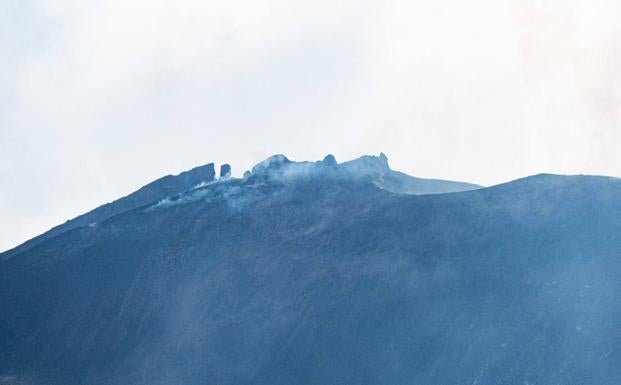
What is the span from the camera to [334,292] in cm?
17212

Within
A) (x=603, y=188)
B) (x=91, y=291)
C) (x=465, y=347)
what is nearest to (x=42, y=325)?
(x=91, y=291)

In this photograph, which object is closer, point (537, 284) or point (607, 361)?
point (607, 361)

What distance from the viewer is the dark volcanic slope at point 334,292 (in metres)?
153

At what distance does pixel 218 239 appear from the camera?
192 m

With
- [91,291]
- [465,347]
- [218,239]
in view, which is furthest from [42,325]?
[465,347]

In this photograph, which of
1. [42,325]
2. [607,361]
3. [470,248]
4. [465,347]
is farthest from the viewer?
[42,325]

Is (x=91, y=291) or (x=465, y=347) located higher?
(x=91, y=291)

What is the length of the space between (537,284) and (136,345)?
5065 centimetres

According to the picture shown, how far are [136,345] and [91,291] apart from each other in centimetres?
1624

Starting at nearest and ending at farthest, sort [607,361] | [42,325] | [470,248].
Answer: [607,361] → [470,248] → [42,325]

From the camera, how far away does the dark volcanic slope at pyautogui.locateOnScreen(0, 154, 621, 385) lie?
153250 millimetres

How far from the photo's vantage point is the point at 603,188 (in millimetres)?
173000

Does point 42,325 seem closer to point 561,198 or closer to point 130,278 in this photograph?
point 130,278

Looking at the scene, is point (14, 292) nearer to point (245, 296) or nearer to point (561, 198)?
point (245, 296)
